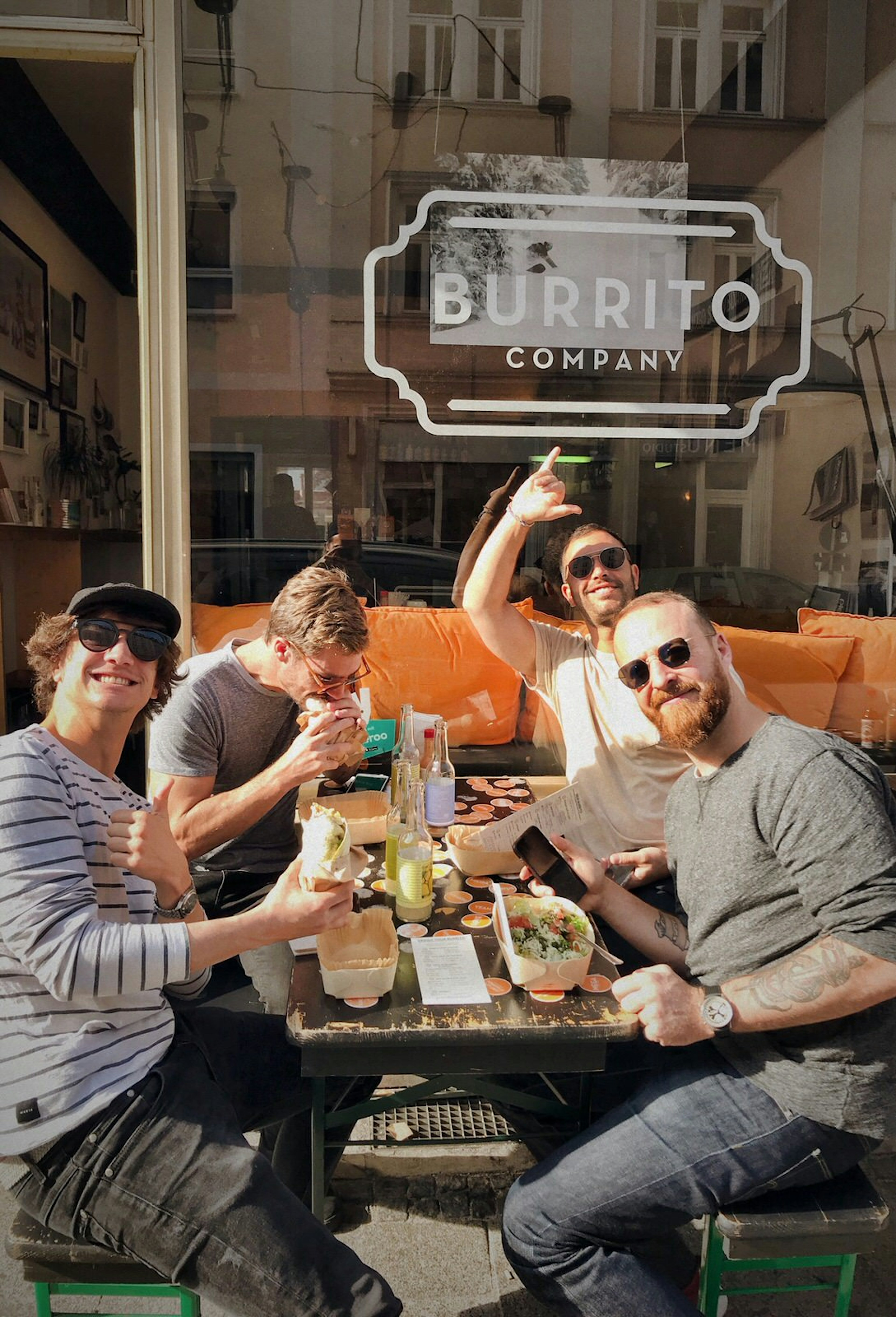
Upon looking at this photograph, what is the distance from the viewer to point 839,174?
377cm

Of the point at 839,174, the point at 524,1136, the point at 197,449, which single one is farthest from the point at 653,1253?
the point at 839,174

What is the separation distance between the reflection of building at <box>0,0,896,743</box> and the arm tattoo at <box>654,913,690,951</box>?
202cm

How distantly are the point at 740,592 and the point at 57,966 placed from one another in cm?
318

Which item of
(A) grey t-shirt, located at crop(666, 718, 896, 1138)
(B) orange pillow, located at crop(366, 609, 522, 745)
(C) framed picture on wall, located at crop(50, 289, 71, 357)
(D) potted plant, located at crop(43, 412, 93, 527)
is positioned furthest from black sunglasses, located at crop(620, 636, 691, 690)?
(C) framed picture on wall, located at crop(50, 289, 71, 357)

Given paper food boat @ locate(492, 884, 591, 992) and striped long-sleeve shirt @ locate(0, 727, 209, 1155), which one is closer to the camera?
striped long-sleeve shirt @ locate(0, 727, 209, 1155)

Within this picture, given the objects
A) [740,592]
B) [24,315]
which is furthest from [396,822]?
[24,315]

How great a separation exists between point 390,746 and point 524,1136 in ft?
5.15

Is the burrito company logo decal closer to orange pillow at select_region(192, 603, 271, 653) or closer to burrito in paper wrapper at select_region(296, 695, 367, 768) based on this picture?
orange pillow at select_region(192, 603, 271, 653)

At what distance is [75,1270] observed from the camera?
5.08ft

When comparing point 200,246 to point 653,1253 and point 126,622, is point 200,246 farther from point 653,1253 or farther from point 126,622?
point 653,1253

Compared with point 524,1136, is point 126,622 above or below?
above

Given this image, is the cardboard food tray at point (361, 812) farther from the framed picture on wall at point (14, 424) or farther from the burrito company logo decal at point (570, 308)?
the framed picture on wall at point (14, 424)

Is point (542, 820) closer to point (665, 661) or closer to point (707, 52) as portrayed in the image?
point (665, 661)

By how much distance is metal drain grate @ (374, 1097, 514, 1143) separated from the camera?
269 cm
